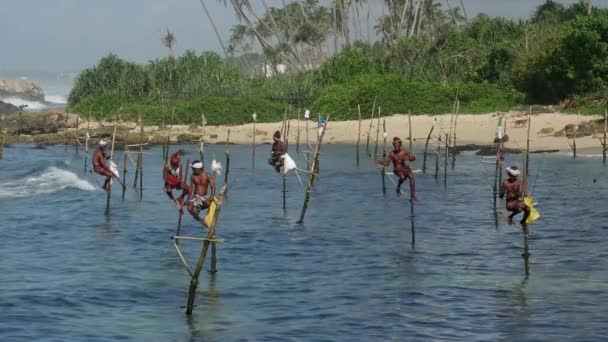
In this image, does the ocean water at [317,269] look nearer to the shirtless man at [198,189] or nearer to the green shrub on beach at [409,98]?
the shirtless man at [198,189]

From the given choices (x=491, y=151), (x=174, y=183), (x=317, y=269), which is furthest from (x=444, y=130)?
(x=317, y=269)

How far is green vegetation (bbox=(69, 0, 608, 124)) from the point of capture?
188ft

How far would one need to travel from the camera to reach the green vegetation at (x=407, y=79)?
57.3 meters

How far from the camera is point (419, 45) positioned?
76.7 meters

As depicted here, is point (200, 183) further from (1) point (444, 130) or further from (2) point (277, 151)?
(1) point (444, 130)

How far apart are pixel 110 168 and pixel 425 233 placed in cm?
957

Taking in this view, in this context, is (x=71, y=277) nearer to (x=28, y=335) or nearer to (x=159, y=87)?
(x=28, y=335)

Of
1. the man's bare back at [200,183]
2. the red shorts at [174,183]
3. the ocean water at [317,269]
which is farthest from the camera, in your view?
the red shorts at [174,183]

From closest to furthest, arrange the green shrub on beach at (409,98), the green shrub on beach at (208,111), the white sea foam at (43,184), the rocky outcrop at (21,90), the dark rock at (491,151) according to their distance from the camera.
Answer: the white sea foam at (43,184)
the dark rock at (491,151)
the green shrub on beach at (409,98)
the green shrub on beach at (208,111)
the rocky outcrop at (21,90)

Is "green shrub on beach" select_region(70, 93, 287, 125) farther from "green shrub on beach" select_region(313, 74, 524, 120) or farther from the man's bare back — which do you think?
the man's bare back

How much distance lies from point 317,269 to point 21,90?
14850 centimetres

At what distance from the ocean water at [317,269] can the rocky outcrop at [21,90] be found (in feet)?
408

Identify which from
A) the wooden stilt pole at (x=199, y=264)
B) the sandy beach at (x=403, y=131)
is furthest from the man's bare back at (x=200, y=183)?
the sandy beach at (x=403, y=131)

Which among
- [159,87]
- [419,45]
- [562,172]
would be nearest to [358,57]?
[419,45]
